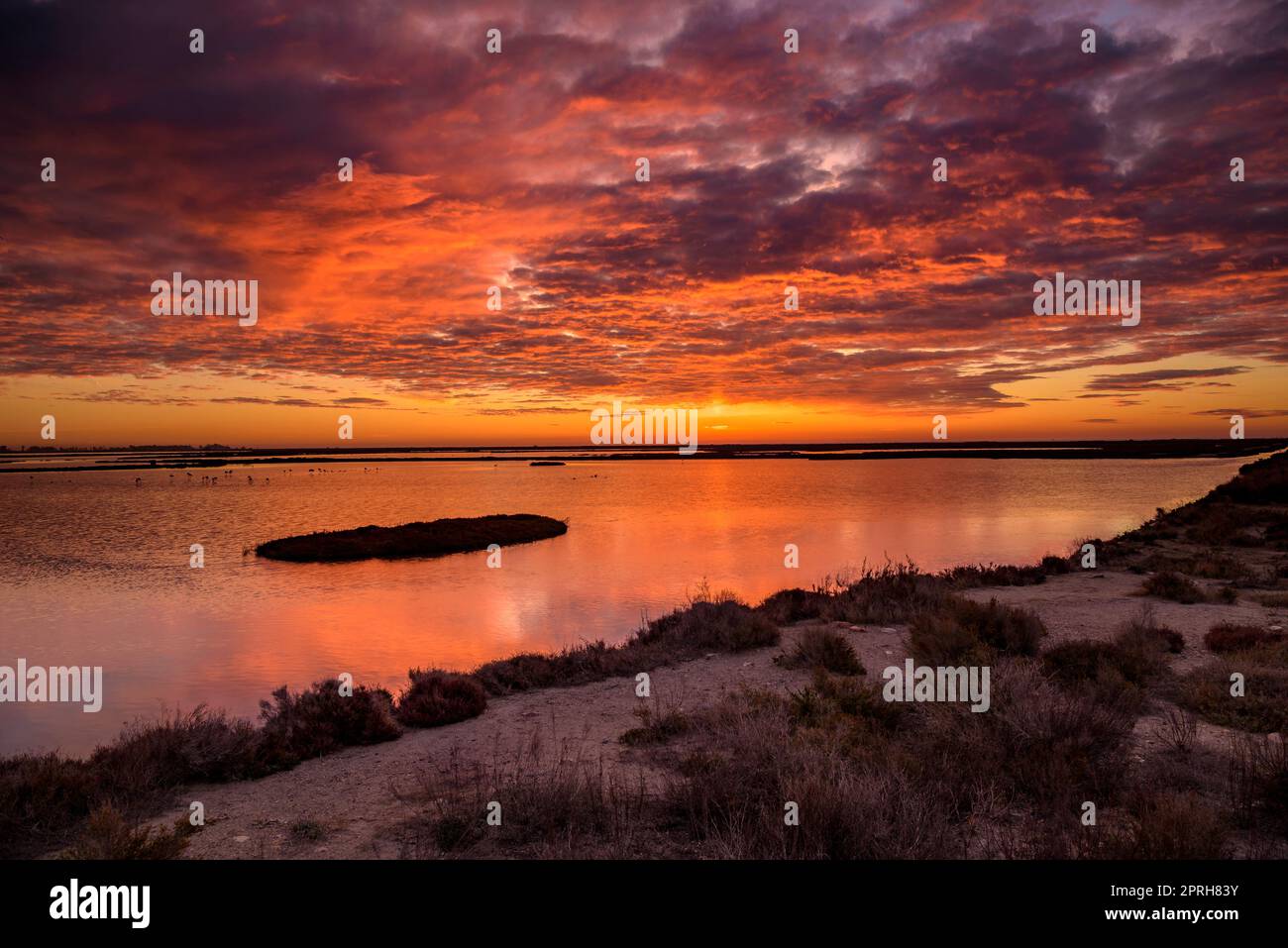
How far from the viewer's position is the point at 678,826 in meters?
6.29

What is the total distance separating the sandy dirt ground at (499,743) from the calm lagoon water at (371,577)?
5.48 m

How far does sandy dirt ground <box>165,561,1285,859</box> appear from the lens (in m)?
6.60

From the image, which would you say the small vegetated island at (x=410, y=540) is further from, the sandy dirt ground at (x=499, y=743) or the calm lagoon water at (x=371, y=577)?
the sandy dirt ground at (x=499, y=743)

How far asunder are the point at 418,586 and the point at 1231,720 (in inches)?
985

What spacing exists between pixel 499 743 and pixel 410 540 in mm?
30801

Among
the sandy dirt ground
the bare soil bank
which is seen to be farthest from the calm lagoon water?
the bare soil bank

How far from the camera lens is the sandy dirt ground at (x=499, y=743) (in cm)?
660

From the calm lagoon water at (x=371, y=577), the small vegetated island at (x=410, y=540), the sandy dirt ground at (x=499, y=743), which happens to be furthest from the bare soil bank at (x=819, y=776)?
the small vegetated island at (x=410, y=540)

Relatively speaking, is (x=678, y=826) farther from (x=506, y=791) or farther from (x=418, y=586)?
(x=418, y=586)

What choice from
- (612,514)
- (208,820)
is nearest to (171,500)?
(612,514)

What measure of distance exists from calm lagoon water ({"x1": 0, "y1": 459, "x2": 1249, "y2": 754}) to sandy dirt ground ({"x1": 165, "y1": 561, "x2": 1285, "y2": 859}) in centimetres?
548

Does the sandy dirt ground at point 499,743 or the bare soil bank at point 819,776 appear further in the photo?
the sandy dirt ground at point 499,743

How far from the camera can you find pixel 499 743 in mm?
9609

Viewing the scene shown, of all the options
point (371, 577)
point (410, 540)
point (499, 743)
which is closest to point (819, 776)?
point (499, 743)
